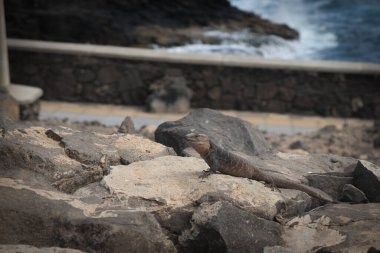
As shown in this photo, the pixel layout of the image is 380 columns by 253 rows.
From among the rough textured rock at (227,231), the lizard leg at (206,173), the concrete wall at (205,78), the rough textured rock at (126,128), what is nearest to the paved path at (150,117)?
the concrete wall at (205,78)

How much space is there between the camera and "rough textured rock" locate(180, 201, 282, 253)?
3.86 meters

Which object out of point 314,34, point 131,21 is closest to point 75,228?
point 131,21

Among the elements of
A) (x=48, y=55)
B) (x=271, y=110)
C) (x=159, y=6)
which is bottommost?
(x=271, y=110)

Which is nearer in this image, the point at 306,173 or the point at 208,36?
the point at 306,173

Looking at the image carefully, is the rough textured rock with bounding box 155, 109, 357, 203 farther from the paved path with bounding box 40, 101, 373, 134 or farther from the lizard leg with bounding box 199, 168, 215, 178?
the paved path with bounding box 40, 101, 373, 134

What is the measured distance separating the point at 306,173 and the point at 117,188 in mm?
1556

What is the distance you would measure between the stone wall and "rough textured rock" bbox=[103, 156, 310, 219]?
6192 mm

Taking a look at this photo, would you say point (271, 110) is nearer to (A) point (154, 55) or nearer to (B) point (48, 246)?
(A) point (154, 55)

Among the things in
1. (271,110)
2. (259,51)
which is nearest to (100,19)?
(259,51)

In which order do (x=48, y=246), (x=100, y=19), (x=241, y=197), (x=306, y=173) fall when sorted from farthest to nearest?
(x=100, y=19) < (x=306, y=173) < (x=241, y=197) < (x=48, y=246)

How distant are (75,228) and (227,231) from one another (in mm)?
911

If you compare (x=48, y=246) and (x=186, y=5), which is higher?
(x=186, y=5)

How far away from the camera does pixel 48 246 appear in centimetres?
369

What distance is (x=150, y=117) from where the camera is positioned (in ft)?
33.9
